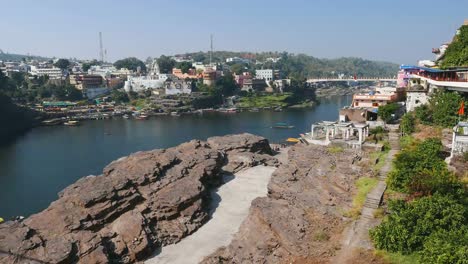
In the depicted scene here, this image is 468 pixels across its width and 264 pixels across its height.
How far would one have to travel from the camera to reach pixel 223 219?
772 inches

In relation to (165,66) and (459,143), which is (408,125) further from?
(165,66)

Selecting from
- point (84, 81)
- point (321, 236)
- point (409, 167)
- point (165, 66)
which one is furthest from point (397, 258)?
point (165, 66)

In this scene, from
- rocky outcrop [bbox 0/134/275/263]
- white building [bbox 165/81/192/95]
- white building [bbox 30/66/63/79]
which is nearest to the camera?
rocky outcrop [bbox 0/134/275/263]

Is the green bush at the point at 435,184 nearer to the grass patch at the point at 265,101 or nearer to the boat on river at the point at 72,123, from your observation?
the boat on river at the point at 72,123

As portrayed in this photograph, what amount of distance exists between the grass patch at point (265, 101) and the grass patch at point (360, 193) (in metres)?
85.7

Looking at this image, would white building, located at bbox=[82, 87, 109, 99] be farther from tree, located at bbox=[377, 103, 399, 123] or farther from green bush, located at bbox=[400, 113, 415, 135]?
green bush, located at bbox=[400, 113, 415, 135]

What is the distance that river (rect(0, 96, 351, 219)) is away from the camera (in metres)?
36.6

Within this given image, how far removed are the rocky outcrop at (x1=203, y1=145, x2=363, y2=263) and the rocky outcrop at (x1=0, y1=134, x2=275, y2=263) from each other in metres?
3.38

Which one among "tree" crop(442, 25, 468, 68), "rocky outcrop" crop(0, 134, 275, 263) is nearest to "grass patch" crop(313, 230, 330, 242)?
"rocky outcrop" crop(0, 134, 275, 263)

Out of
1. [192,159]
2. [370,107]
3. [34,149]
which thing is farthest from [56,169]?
[370,107]

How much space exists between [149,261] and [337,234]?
7614mm

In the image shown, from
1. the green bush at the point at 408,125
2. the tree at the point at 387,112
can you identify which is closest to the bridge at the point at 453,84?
the green bush at the point at 408,125

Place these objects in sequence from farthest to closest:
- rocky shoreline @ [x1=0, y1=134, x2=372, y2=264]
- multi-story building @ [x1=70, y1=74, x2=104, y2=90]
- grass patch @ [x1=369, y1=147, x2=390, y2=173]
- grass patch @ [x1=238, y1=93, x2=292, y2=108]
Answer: multi-story building @ [x1=70, y1=74, x2=104, y2=90] → grass patch @ [x1=238, y1=93, x2=292, y2=108] → grass patch @ [x1=369, y1=147, x2=390, y2=173] → rocky shoreline @ [x1=0, y1=134, x2=372, y2=264]

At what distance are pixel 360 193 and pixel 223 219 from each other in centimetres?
660
